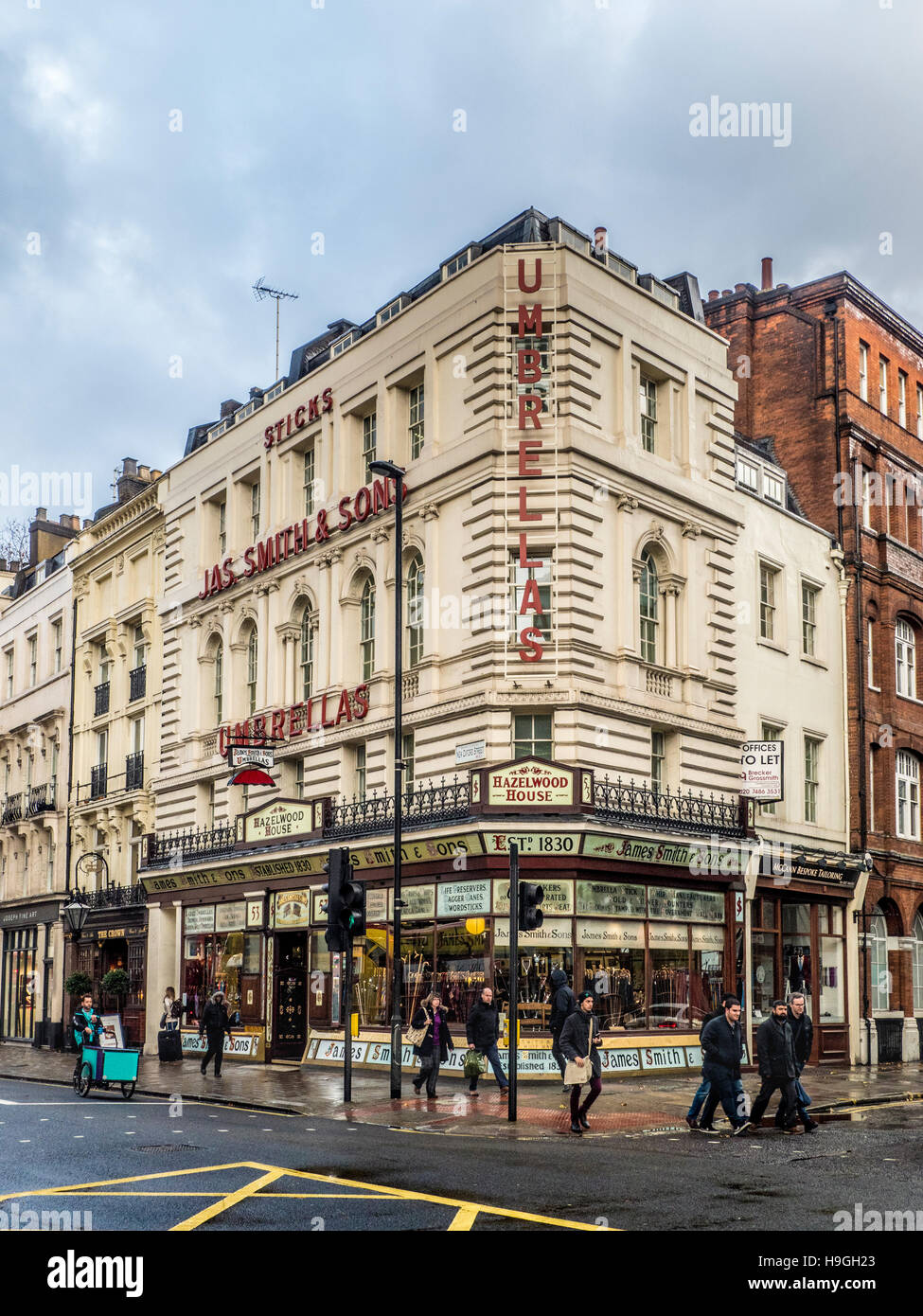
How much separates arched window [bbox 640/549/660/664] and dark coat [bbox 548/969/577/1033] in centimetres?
739

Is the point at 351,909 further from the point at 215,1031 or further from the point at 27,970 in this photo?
the point at 27,970

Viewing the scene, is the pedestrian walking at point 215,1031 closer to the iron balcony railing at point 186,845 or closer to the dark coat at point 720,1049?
the iron balcony railing at point 186,845

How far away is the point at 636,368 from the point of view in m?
29.9

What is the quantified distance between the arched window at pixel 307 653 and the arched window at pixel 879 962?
51.2 feet

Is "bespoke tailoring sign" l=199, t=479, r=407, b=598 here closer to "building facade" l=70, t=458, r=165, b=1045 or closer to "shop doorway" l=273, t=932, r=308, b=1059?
"building facade" l=70, t=458, r=165, b=1045

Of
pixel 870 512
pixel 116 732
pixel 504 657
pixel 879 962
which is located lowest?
pixel 879 962

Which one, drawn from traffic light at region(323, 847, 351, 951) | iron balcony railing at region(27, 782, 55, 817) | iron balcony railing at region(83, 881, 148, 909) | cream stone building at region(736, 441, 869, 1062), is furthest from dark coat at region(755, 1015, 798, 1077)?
iron balcony railing at region(27, 782, 55, 817)

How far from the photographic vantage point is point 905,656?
1553 inches

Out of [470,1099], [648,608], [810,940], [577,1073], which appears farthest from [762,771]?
[577,1073]

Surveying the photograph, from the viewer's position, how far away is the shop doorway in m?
31.8

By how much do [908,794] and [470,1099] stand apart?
815 inches
